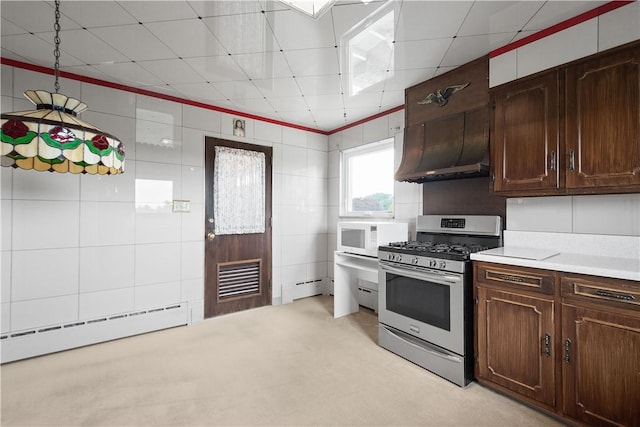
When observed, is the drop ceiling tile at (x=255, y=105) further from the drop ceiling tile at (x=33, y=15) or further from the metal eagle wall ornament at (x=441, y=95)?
the metal eagle wall ornament at (x=441, y=95)

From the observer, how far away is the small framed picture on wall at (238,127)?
3491mm

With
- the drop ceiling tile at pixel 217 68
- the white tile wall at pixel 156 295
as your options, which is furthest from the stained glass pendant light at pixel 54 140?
the white tile wall at pixel 156 295

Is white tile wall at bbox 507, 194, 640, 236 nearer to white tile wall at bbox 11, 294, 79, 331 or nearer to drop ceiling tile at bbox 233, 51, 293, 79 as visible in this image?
drop ceiling tile at bbox 233, 51, 293, 79

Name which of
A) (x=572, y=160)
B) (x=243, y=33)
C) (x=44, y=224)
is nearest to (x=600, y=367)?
(x=572, y=160)

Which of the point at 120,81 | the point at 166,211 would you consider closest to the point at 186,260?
the point at 166,211

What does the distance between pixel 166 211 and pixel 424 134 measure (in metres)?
2.76

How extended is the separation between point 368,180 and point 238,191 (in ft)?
5.59

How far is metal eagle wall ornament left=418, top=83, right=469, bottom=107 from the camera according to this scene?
8.48 ft

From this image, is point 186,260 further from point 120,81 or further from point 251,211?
point 120,81

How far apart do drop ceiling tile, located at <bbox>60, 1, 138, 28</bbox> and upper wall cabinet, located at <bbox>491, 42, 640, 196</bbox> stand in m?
2.60

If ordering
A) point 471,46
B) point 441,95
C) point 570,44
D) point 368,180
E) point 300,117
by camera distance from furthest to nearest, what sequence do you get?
point 368,180 → point 300,117 → point 441,95 → point 471,46 → point 570,44

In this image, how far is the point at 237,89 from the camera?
289cm

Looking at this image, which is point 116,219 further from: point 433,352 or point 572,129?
point 572,129

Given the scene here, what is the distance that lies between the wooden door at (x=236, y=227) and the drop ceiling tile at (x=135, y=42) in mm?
1119
